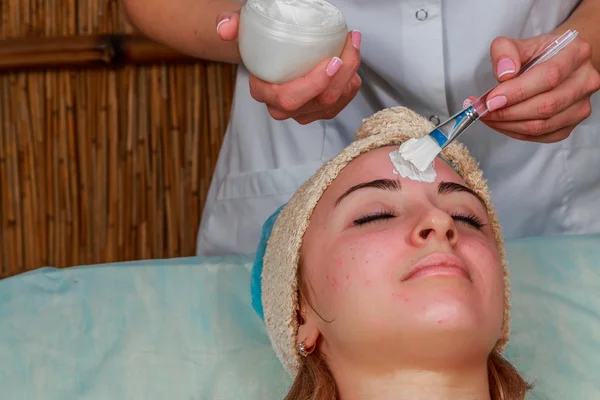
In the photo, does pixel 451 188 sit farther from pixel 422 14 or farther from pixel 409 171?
pixel 422 14

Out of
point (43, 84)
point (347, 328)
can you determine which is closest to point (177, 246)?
point (43, 84)

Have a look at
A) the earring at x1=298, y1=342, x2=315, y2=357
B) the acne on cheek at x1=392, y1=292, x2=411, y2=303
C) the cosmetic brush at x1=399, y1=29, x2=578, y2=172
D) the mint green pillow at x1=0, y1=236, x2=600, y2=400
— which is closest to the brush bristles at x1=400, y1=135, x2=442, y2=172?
the cosmetic brush at x1=399, y1=29, x2=578, y2=172

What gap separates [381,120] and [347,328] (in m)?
0.37

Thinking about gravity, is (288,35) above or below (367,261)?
above

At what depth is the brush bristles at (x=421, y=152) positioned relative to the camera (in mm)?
1044

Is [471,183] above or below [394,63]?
below

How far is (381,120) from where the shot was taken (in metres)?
1.21

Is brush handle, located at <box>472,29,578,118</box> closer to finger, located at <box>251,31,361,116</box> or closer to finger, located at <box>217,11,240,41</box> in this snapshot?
finger, located at <box>251,31,361,116</box>

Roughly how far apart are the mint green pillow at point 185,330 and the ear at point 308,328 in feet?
0.70

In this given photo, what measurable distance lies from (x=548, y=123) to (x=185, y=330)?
2.38 feet

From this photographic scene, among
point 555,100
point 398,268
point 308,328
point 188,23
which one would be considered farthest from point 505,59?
point 188,23

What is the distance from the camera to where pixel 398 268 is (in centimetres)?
98

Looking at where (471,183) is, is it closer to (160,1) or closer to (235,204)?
(235,204)

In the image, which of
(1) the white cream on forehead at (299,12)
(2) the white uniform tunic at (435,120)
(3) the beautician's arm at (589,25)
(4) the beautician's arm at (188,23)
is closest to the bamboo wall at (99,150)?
(2) the white uniform tunic at (435,120)
